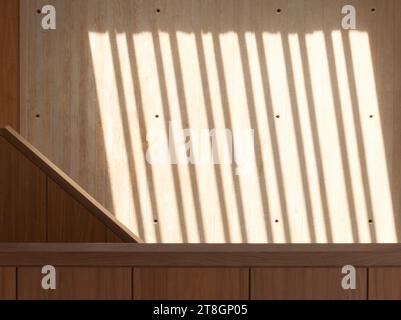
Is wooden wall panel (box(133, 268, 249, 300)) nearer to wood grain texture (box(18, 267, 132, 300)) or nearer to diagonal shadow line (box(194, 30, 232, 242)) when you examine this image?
wood grain texture (box(18, 267, 132, 300))

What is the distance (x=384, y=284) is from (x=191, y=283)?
0.61m

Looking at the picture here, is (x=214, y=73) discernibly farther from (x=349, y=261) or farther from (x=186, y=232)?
(x=349, y=261)

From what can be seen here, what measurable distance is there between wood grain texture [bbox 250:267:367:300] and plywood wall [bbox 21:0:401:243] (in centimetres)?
435

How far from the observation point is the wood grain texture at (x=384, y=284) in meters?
2.45

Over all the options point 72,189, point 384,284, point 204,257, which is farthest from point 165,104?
point 384,284

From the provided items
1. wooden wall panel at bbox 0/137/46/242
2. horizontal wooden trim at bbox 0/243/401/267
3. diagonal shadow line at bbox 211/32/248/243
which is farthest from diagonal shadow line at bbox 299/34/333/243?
horizontal wooden trim at bbox 0/243/401/267

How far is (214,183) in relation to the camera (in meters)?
6.84

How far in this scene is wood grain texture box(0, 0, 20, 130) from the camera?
22.0ft

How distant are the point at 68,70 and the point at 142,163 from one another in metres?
1.03

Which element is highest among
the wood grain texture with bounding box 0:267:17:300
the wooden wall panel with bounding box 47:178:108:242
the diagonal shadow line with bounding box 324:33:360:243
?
the diagonal shadow line with bounding box 324:33:360:243

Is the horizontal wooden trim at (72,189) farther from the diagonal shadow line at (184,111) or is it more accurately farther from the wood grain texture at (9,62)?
the diagonal shadow line at (184,111)

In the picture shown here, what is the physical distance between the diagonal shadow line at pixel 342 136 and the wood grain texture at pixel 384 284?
4.43 meters

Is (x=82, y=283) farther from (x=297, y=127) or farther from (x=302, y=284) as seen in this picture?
(x=297, y=127)
